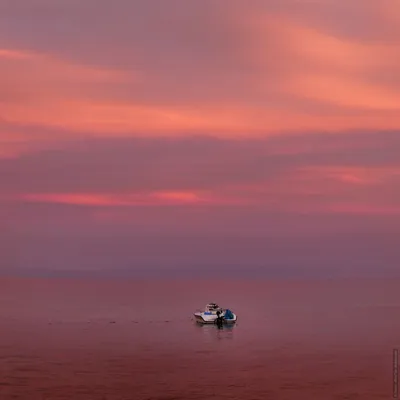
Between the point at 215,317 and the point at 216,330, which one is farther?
the point at 215,317

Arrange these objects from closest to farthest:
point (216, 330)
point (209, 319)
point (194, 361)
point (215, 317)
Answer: point (194, 361)
point (216, 330)
point (209, 319)
point (215, 317)

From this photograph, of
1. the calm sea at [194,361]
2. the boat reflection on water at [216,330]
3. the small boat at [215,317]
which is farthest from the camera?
the small boat at [215,317]

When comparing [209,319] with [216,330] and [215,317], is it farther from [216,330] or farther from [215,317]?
[216,330]

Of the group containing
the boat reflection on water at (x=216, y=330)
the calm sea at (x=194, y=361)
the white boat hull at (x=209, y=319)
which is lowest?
the calm sea at (x=194, y=361)

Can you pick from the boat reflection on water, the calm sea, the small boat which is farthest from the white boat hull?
the calm sea

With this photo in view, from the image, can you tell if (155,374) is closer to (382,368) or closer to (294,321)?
(382,368)

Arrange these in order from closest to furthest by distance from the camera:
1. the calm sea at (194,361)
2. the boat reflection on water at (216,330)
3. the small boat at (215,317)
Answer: the calm sea at (194,361), the boat reflection on water at (216,330), the small boat at (215,317)

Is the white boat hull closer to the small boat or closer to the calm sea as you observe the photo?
the small boat

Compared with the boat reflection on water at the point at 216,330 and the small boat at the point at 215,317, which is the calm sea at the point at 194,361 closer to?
the boat reflection on water at the point at 216,330

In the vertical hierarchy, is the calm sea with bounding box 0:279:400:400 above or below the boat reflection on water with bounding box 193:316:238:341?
below

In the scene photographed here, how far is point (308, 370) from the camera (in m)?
101

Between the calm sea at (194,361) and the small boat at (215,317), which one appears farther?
the small boat at (215,317)

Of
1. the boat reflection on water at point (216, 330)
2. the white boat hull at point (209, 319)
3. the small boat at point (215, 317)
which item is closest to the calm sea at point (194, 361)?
the boat reflection on water at point (216, 330)

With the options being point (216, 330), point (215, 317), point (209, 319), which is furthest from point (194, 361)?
point (215, 317)
